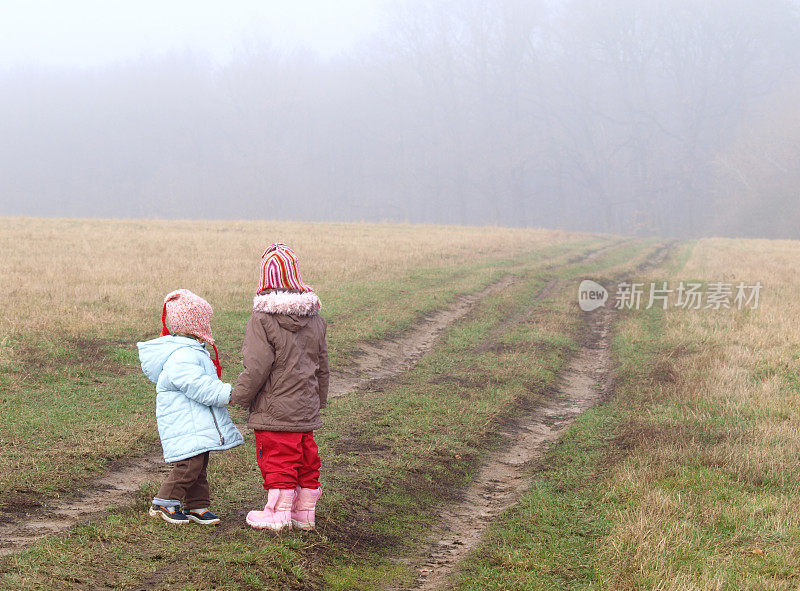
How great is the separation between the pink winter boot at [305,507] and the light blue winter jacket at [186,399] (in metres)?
0.58

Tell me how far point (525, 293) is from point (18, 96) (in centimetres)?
9506

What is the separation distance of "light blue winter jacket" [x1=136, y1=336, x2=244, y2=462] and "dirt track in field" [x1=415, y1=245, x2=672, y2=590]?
5.49 feet

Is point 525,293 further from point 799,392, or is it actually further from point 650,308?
point 799,392

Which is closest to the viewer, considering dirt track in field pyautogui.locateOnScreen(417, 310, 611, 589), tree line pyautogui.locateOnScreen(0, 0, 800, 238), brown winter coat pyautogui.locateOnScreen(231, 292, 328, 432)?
brown winter coat pyautogui.locateOnScreen(231, 292, 328, 432)

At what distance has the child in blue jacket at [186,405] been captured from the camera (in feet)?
15.8

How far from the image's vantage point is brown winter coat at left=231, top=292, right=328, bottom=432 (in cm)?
471

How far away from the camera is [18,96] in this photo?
93.5 metres

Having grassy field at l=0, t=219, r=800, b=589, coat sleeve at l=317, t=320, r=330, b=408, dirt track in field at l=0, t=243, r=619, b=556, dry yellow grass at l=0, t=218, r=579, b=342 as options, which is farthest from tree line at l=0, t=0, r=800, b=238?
coat sleeve at l=317, t=320, r=330, b=408

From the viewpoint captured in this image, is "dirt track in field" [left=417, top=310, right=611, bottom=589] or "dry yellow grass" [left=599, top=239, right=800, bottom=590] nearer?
"dry yellow grass" [left=599, top=239, right=800, bottom=590]

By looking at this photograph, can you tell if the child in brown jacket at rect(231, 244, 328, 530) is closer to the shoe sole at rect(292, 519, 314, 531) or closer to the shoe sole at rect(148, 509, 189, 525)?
the shoe sole at rect(292, 519, 314, 531)

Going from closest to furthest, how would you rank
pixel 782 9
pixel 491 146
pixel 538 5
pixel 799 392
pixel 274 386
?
pixel 274 386 < pixel 799 392 < pixel 782 9 < pixel 538 5 < pixel 491 146

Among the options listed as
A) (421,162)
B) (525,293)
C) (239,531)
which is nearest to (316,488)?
(239,531)

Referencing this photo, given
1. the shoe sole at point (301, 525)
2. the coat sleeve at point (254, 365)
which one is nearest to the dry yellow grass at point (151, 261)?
the coat sleeve at point (254, 365)

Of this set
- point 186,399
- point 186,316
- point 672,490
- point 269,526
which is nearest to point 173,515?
point 269,526
